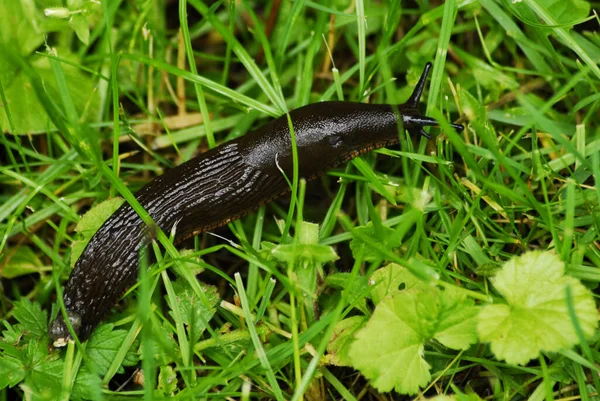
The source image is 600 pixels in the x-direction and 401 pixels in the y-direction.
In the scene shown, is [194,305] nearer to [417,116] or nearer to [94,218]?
[94,218]

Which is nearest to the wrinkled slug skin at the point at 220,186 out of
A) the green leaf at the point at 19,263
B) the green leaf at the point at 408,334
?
the green leaf at the point at 19,263

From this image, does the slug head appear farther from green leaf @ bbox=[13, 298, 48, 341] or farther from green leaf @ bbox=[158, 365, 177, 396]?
green leaf @ bbox=[158, 365, 177, 396]

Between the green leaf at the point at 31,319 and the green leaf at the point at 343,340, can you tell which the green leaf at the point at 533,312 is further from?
the green leaf at the point at 31,319

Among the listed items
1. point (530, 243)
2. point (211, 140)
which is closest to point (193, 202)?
point (211, 140)

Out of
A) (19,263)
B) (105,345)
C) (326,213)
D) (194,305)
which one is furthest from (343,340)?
(19,263)

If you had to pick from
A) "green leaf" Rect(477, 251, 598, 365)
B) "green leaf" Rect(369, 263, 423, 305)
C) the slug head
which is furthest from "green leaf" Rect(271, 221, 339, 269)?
the slug head

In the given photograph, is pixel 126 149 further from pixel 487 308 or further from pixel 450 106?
pixel 487 308
